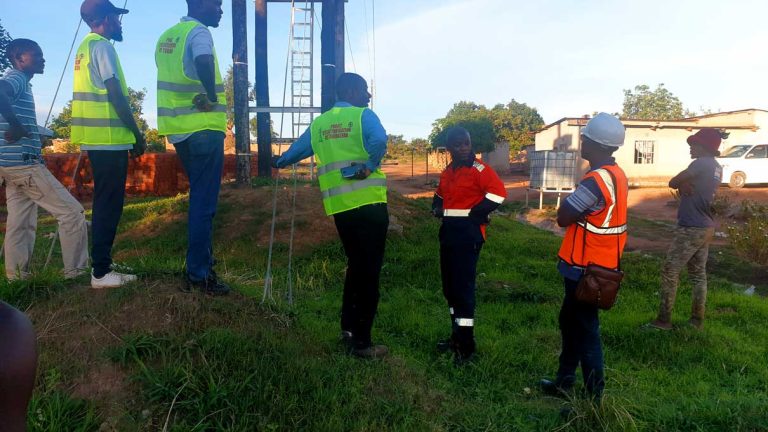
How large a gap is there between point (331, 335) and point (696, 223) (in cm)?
339

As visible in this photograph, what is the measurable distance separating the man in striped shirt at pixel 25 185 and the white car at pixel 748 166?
23021 mm

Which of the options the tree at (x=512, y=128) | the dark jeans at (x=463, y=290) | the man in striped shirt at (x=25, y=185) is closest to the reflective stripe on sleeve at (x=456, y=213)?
the dark jeans at (x=463, y=290)

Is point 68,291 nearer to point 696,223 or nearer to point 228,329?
point 228,329

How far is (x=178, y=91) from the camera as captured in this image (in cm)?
341

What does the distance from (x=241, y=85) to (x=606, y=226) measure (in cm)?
837

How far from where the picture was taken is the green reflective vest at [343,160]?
3.37m

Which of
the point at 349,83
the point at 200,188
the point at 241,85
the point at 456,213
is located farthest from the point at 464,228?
the point at 241,85

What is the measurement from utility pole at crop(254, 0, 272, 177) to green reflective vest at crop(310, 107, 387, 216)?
751cm

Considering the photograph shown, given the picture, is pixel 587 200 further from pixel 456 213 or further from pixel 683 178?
pixel 683 178

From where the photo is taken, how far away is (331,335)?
3.87 m

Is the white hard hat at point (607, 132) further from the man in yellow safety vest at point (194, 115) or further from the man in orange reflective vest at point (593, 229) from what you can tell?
the man in yellow safety vest at point (194, 115)

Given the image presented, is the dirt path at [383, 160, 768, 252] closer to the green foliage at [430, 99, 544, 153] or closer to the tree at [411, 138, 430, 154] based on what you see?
the green foliage at [430, 99, 544, 153]

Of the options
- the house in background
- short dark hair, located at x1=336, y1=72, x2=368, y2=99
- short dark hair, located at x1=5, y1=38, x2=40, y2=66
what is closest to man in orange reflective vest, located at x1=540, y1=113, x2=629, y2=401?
short dark hair, located at x1=336, y1=72, x2=368, y2=99

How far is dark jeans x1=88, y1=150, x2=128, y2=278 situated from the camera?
3467 mm
